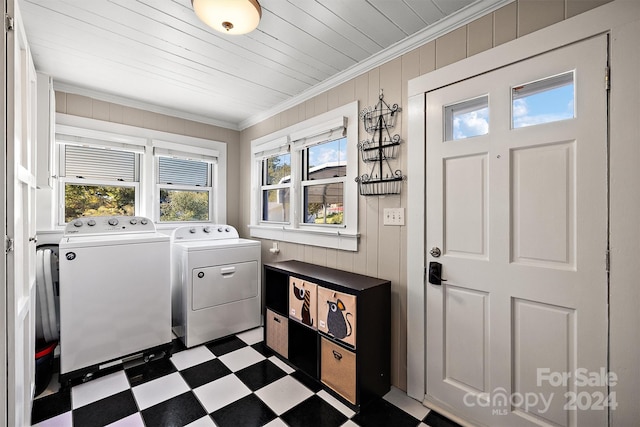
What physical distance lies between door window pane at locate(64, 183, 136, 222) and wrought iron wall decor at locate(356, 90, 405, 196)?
2504 mm

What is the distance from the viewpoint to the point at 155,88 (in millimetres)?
2637

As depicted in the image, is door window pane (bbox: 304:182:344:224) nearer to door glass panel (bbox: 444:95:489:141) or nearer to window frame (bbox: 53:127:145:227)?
door glass panel (bbox: 444:95:489:141)

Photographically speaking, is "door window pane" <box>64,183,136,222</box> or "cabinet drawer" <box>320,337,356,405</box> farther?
"door window pane" <box>64,183,136,222</box>

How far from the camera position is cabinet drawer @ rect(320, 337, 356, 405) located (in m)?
1.82

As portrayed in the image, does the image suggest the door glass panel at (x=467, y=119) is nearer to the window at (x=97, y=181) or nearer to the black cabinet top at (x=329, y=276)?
the black cabinet top at (x=329, y=276)

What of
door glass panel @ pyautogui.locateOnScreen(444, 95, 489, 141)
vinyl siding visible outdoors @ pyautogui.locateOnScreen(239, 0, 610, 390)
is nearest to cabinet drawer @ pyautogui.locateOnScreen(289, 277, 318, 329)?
vinyl siding visible outdoors @ pyautogui.locateOnScreen(239, 0, 610, 390)

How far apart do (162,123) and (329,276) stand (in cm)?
256

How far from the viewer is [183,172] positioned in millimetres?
A: 3400

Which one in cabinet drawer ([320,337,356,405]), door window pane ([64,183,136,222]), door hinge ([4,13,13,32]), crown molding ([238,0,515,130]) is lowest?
cabinet drawer ([320,337,356,405])

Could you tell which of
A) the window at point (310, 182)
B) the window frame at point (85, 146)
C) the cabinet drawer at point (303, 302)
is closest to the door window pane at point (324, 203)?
the window at point (310, 182)

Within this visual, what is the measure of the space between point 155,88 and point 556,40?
9.78 feet

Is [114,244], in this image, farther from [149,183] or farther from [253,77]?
[253,77]

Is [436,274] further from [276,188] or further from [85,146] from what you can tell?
[85,146]

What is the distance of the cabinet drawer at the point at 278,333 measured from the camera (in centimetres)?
237
